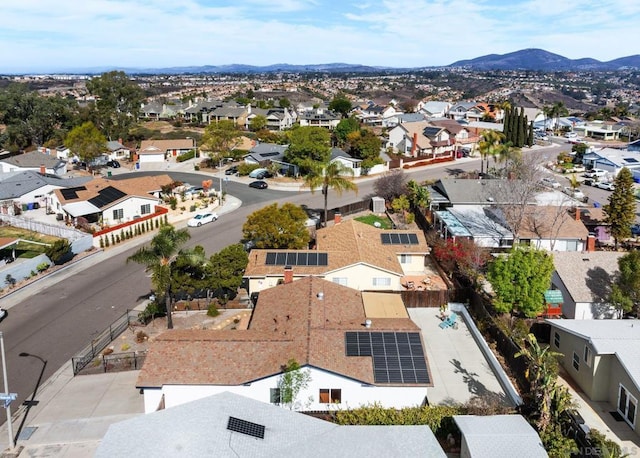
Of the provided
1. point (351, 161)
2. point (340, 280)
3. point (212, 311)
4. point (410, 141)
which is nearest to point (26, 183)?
point (351, 161)

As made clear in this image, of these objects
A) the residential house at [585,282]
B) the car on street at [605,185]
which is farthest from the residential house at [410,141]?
the residential house at [585,282]

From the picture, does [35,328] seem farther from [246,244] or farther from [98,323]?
[246,244]

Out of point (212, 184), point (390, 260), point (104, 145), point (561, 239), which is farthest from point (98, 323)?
point (104, 145)

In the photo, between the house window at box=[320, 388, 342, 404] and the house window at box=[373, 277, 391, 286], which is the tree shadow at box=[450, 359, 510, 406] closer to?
the house window at box=[320, 388, 342, 404]

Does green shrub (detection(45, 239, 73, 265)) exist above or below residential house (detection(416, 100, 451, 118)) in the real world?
below

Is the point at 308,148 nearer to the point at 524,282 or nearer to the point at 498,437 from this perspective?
the point at 524,282

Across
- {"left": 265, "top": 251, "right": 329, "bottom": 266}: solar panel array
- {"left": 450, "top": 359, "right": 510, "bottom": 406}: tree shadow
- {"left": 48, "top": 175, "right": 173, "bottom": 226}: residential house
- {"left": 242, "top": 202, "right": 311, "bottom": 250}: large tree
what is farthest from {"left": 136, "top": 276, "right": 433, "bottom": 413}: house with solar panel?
{"left": 48, "top": 175, "right": 173, "bottom": 226}: residential house

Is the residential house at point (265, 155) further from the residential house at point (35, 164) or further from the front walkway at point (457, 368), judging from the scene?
the front walkway at point (457, 368)

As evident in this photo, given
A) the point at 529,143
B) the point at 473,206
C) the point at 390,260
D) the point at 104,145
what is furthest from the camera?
the point at 529,143
